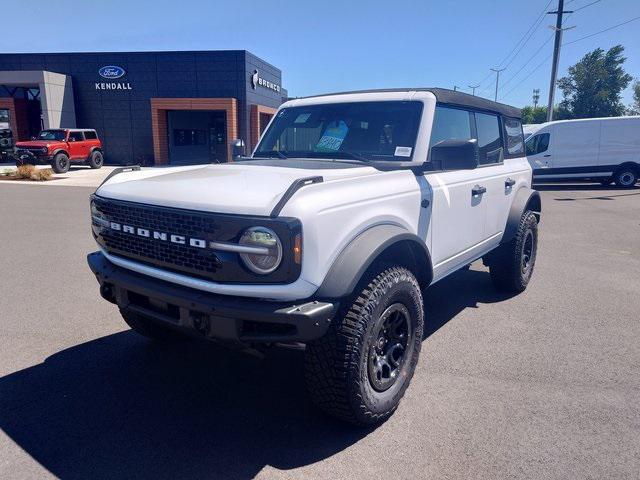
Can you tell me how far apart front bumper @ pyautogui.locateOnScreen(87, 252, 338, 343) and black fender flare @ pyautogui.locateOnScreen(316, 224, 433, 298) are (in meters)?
0.10

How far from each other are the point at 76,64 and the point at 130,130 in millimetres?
4737

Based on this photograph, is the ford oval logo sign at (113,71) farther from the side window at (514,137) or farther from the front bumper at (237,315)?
the front bumper at (237,315)

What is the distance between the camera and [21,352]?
3.95 meters

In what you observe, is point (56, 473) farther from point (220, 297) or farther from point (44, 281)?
point (44, 281)

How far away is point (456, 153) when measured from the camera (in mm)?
3271

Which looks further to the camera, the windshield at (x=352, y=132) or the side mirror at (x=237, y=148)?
the side mirror at (x=237, y=148)

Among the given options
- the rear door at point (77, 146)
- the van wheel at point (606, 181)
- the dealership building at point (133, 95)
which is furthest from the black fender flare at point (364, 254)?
the dealership building at point (133, 95)

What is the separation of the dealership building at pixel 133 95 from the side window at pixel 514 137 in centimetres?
2240

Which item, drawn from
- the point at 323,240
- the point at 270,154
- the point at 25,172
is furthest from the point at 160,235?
the point at 25,172

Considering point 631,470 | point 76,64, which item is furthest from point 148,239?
point 76,64

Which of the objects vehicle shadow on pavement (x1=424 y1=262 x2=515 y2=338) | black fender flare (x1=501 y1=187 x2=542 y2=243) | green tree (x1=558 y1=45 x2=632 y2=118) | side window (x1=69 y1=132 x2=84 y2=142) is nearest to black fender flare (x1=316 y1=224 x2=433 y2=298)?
vehicle shadow on pavement (x1=424 y1=262 x2=515 y2=338)

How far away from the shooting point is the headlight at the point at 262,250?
2418 mm

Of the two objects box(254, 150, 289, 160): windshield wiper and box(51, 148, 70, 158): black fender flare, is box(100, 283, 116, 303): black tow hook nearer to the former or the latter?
box(254, 150, 289, 160): windshield wiper

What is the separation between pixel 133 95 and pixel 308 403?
28.1m
